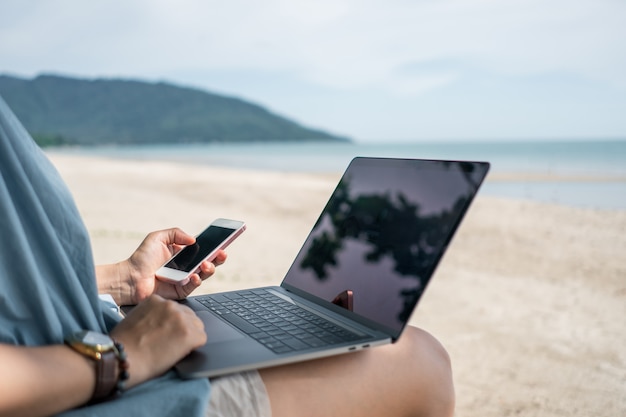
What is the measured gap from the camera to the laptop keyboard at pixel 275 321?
1.12 meters

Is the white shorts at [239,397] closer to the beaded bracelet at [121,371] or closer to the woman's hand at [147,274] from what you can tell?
the beaded bracelet at [121,371]

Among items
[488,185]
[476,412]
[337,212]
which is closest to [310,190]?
[488,185]

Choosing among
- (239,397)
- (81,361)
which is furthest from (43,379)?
(239,397)

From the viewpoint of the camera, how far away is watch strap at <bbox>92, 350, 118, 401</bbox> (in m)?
0.92

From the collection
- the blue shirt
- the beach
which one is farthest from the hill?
the blue shirt

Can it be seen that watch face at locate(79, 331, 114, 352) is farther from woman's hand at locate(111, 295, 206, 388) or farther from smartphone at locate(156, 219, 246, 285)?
smartphone at locate(156, 219, 246, 285)

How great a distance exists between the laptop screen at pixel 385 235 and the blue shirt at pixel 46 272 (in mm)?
435

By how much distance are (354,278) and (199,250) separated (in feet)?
1.45

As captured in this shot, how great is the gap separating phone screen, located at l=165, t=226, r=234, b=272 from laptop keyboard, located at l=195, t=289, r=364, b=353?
0.10 m

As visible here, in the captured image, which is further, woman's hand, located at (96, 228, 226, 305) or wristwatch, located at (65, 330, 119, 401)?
A: woman's hand, located at (96, 228, 226, 305)

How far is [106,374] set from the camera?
0.93m

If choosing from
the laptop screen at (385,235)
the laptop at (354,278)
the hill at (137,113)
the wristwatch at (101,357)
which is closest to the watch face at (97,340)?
the wristwatch at (101,357)

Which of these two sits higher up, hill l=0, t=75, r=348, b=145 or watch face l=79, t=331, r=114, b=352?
watch face l=79, t=331, r=114, b=352

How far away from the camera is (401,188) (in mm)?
1406
